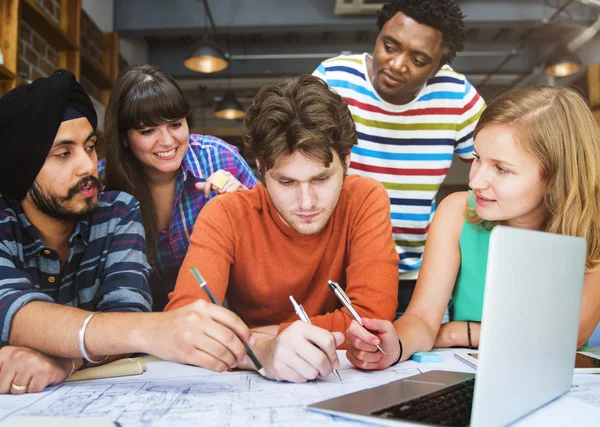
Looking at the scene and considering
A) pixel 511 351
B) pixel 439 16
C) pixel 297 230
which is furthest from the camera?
pixel 439 16

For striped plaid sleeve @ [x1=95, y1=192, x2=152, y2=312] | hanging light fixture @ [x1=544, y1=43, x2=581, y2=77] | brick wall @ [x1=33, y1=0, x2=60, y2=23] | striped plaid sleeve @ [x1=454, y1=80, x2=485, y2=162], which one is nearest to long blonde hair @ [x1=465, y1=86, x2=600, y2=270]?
striped plaid sleeve @ [x1=454, y1=80, x2=485, y2=162]

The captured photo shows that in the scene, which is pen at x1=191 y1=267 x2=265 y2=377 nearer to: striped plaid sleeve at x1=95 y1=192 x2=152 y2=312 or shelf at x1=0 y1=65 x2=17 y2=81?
striped plaid sleeve at x1=95 y1=192 x2=152 y2=312

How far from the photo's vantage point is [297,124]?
1.37m

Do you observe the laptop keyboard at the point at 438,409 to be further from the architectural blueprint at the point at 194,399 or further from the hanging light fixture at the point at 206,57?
the hanging light fixture at the point at 206,57

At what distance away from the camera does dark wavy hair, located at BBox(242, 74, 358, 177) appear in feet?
4.47

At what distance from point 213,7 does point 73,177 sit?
467cm

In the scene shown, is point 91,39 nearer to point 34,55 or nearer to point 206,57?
point 206,57

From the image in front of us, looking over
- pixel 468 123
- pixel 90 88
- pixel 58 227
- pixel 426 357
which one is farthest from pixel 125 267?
pixel 90 88

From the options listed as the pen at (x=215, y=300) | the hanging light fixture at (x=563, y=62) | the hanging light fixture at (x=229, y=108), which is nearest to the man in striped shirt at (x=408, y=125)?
the pen at (x=215, y=300)

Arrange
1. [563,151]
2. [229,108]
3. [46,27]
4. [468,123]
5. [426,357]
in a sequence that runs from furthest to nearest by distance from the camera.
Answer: [229,108]
[46,27]
[468,123]
[563,151]
[426,357]

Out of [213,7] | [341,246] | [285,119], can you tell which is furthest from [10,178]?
[213,7]

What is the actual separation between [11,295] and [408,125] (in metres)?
1.52

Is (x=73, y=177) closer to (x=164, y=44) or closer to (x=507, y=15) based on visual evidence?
(x=507, y=15)

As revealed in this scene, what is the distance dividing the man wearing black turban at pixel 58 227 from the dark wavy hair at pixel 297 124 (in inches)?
15.7
